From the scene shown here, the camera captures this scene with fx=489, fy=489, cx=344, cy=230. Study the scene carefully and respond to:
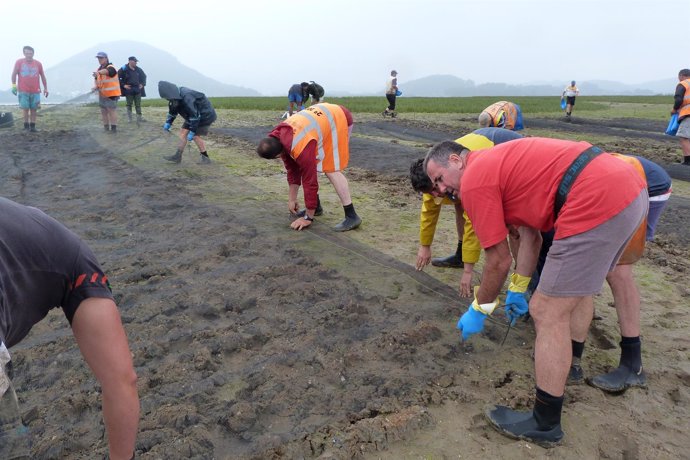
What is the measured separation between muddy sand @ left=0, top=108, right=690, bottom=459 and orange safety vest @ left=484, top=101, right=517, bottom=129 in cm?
142

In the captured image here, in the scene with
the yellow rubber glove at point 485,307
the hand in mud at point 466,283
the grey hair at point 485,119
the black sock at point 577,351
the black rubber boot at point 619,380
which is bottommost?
the black rubber boot at point 619,380

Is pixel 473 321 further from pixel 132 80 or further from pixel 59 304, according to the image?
pixel 132 80

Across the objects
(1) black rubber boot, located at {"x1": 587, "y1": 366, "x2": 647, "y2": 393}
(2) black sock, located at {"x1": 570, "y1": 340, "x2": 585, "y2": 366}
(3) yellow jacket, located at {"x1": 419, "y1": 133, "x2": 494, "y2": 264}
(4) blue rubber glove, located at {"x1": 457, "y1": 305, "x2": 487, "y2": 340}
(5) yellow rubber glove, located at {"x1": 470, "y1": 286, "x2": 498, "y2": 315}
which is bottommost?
(1) black rubber boot, located at {"x1": 587, "y1": 366, "x2": 647, "y2": 393}

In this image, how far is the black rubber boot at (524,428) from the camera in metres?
2.26

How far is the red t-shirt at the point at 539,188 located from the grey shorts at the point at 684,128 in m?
7.76

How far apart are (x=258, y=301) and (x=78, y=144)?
26.8 feet

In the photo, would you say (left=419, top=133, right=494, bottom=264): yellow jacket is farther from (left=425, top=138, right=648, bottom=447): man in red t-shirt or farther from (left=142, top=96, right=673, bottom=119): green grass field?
(left=142, top=96, right=673, bottom=119): green grass field

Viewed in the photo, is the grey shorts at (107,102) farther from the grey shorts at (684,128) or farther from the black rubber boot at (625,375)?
the grey shorts at (684,128)

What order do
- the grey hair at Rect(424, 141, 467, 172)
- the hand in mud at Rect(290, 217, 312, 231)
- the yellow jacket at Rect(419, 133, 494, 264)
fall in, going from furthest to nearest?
the hand in mud at Rect(290, 217, 312, 231), the yellow jacket at Rect(419, 133, 494, 264), the grey hair at Rect(424, 141, 467, 172)

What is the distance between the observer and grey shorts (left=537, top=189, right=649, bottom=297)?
2.08 metres

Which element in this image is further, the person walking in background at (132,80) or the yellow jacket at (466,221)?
the person walking in background at (132,80)

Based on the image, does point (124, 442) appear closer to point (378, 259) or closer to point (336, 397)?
point (336, 397)

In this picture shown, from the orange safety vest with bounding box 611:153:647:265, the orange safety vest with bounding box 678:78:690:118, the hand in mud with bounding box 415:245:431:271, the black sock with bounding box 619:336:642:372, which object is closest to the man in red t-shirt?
the orange safety vest with bounding box 611:153:647:265

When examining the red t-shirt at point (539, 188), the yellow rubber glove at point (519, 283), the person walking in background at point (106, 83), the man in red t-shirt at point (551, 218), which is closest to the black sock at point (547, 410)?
→ the man in red t-shirt at point (551, 218)
